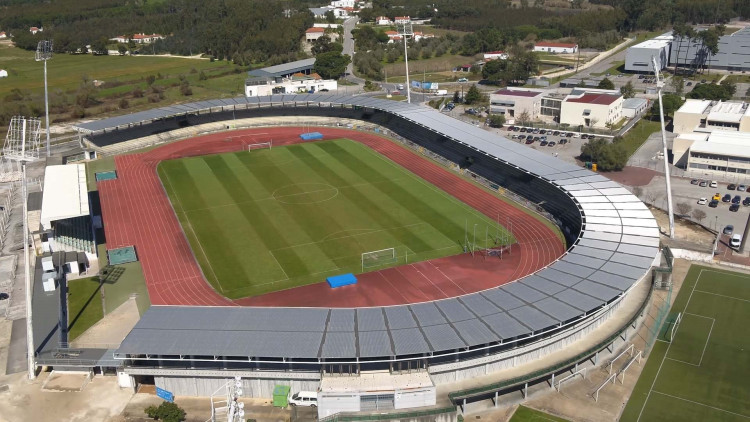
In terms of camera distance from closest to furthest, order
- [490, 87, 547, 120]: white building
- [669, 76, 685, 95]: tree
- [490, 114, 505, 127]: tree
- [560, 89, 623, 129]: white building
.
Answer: [560, 89, 623, 129]: white building < [490, 114, 505, 127]: tree < [490, 87, 547, 120]: white building < [669, 76, 685, 95]: tree

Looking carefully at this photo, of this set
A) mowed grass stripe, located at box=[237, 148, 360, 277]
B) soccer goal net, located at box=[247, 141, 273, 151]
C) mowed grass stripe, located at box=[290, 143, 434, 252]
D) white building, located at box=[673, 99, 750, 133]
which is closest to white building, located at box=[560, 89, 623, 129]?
white building, located at box=[673, 99, 750, 133]

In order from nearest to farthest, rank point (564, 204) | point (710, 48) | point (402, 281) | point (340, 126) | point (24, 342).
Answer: point (24, 342), point (402, 281), point (564, 204), point (340, 126), point (710, 48)

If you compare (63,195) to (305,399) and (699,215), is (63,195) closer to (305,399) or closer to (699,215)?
(305,399)

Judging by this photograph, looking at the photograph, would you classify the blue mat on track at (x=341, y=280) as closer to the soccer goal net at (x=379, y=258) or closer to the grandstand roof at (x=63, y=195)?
the soccer goal net at (x=379, y=258)

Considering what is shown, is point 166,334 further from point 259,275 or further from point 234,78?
point 234,78

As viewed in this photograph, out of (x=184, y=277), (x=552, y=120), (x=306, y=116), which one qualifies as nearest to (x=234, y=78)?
(x=306, y=116)

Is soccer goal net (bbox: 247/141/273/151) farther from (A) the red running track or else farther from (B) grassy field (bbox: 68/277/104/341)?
(B) grassy field (bbox: 68/277/104/341)

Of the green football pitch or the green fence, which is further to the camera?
A: the green football pitch
